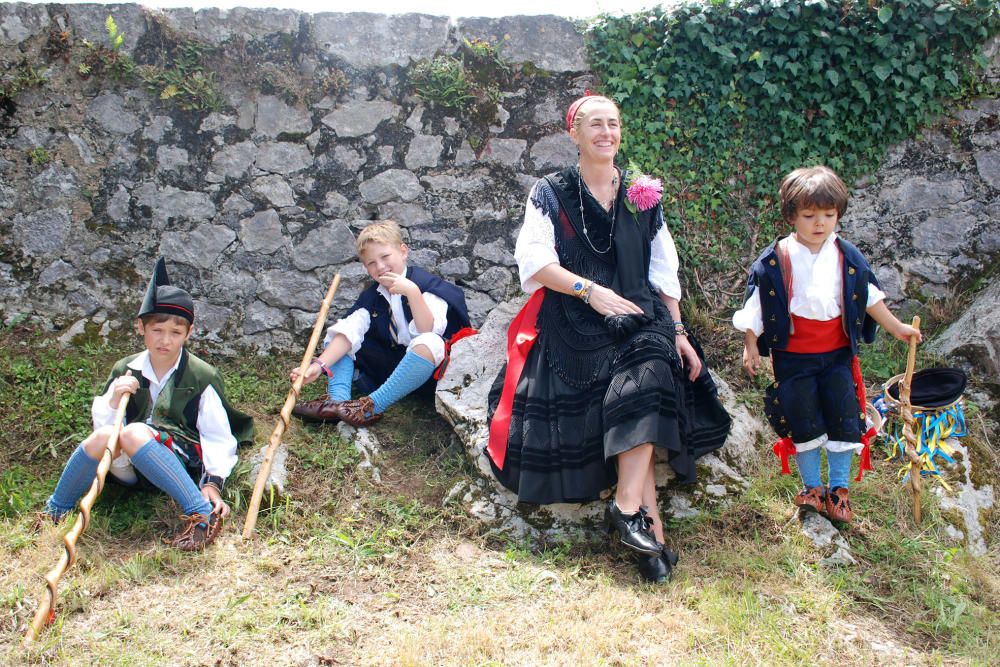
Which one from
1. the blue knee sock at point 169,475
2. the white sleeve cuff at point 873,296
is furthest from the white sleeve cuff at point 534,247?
the blue knee sock at point 169,475

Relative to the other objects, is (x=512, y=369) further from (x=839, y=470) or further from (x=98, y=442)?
(x=98, y=442)

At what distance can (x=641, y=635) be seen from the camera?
2.80 meters

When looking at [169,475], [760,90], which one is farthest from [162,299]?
[760,90]

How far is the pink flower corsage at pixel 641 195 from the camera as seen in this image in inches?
143

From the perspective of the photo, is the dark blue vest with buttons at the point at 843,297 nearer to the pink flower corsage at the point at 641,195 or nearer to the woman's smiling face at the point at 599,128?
the pink flower corsage at the point at 641,195

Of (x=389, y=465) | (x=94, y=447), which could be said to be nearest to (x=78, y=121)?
(x=94, y=447)

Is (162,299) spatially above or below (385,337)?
above

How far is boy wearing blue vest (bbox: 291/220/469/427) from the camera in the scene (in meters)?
4.11

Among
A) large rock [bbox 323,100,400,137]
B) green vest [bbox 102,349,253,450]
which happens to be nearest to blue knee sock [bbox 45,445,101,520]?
green vest [bbox 102,349,253,450]

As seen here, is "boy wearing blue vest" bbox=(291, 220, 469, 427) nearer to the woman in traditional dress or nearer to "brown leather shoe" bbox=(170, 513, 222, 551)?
the woman in traditional dress

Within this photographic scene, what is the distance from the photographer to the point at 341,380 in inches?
167

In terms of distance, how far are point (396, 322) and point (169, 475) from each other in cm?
148

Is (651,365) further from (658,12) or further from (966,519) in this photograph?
(658,12)

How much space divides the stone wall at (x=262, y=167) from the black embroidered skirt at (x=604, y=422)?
155 cm
